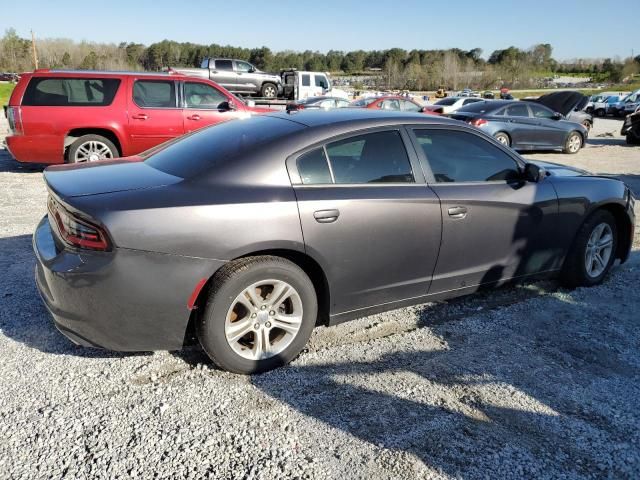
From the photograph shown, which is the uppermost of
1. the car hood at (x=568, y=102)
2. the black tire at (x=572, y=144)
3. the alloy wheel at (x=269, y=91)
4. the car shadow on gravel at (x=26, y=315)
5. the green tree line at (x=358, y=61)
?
the green tree line at (x=358, y=61)

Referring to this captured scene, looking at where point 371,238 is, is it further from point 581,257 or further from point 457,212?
point 581,257

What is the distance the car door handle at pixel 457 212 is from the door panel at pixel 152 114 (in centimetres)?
655

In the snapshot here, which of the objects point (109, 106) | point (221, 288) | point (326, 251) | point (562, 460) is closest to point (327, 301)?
point (326, 251)

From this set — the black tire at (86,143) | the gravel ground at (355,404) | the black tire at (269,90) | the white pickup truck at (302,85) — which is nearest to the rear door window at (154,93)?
the black tire at (86,143)

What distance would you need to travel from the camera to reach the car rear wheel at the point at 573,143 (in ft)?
49.1

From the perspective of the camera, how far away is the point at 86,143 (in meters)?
8.48

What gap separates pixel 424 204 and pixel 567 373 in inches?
53.6

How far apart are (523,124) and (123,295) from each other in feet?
43.8

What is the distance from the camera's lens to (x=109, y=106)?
8578 mm

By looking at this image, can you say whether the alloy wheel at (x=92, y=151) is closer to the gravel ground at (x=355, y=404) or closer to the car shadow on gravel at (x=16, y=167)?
the car shadow on gravel at (x=16, y=167)

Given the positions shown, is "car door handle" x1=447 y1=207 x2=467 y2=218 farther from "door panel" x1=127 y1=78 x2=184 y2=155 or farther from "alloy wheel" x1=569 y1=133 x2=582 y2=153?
"alloy wheel" x1=569 y1=133 x2=582 y2=153

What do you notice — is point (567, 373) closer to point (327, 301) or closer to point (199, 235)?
point (327, 301)

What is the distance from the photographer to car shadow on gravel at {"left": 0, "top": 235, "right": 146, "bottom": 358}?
3.27 metres

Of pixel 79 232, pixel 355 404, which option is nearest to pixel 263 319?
Answer: pixel 355 404
